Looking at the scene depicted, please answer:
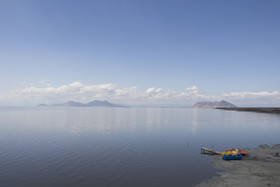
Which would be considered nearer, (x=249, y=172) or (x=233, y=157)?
(x=249, y=172)

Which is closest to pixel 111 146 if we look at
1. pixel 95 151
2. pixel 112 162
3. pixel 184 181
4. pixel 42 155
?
pixel 95 151

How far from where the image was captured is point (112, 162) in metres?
31.5

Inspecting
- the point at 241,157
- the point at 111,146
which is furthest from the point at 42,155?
the point at 241,157

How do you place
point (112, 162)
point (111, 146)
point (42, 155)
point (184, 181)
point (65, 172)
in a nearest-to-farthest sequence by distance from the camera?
1. point (184, 181)
2. point (65, 172)
3. point (112, 162)
4. point (42, 155)
5. point (111, 146)

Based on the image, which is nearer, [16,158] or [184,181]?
[184,181]

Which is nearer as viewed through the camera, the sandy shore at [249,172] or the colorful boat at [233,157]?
the sandy shore at [249,172]

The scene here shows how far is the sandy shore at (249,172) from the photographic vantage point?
22.7 meters

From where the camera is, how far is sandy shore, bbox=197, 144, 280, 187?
22656mm

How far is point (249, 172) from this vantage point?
85.4 ft

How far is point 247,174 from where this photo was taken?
25281 millimetres

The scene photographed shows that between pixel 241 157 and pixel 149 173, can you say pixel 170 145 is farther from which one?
pixel 149 173

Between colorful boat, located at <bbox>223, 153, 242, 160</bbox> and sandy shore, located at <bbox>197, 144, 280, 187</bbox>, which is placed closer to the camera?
sandy shore, located at <bbox>197, 144, 280, 187</bbox>

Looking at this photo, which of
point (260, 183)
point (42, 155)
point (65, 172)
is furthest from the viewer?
point (42, 155)

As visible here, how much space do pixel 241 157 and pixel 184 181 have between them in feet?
52.6
